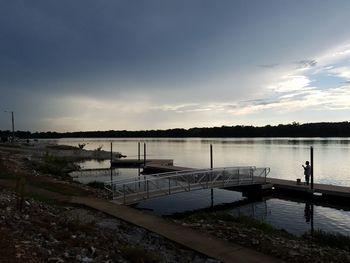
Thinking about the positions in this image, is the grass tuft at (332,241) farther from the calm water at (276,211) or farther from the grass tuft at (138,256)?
the grass tuft at (138,256)

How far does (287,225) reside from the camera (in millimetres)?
20922

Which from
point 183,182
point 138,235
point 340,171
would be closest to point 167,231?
point 138,235

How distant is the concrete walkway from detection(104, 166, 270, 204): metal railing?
270 inches

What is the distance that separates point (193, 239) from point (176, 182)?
15222 mm

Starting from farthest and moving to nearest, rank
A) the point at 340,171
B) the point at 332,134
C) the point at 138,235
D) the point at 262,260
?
the point at 332,134, the point at 340,171, the point at 138,235, the point at 262,260

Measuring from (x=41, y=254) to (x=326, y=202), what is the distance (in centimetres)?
2487

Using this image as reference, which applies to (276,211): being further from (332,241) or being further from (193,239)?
(193,239)

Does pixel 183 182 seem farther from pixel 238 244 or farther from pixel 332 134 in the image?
pixel 332 134

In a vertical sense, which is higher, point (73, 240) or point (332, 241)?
point (73, 240)

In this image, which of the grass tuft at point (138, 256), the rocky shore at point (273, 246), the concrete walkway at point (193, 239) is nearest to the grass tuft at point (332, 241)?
the rocky shore at point (273, 246)

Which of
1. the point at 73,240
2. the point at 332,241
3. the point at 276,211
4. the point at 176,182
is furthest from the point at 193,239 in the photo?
the point at 276,211

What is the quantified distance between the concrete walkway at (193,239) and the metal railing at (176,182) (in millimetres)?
6846

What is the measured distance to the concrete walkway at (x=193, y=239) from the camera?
31.7 feet

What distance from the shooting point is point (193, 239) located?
36.6ft
